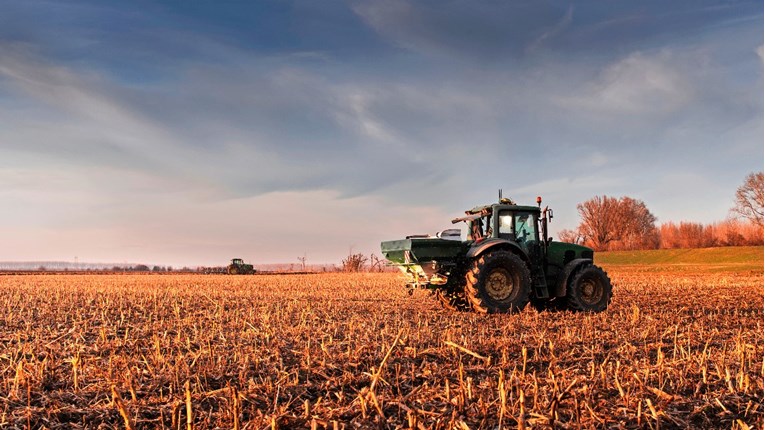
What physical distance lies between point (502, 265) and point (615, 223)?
63313 mm

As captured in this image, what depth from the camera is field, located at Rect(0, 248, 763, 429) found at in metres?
4.82

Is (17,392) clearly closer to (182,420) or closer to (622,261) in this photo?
(182,420)

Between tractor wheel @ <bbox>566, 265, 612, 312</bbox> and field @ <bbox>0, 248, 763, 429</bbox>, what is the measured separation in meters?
1.35

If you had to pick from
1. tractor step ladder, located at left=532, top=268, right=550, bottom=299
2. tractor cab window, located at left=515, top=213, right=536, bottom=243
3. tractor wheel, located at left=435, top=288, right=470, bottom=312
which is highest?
tractor cab window, located at left=515, top=213, right=536, bottom=243

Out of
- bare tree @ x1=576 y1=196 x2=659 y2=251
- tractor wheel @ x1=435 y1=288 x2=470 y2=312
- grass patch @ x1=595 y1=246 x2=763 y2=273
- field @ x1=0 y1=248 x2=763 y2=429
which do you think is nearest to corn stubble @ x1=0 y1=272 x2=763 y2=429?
field @ x1=0 y1=248 x2=763 y2=429

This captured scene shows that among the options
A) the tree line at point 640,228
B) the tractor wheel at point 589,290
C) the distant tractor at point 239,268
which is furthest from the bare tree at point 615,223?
the tractor wheel at point 589,290

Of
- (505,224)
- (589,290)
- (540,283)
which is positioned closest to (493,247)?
(505,224)

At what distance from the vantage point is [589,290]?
12.6m

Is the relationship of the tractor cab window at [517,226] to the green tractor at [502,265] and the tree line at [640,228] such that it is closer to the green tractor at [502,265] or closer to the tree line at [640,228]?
the green tractor at [502,265]

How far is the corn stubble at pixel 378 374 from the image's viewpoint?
4.82 m

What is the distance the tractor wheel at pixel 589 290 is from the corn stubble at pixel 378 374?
4.46 ft

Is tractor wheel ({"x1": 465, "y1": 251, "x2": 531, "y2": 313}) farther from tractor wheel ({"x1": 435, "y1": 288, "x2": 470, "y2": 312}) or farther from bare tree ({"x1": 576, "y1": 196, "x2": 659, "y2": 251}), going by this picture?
bare tree ({"x1": 576, "y1": 196, "x2": 659, "y2": 251})

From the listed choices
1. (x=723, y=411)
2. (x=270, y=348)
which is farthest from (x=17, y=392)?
(x=723, y=411)

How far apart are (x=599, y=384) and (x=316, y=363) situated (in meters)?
3.22
